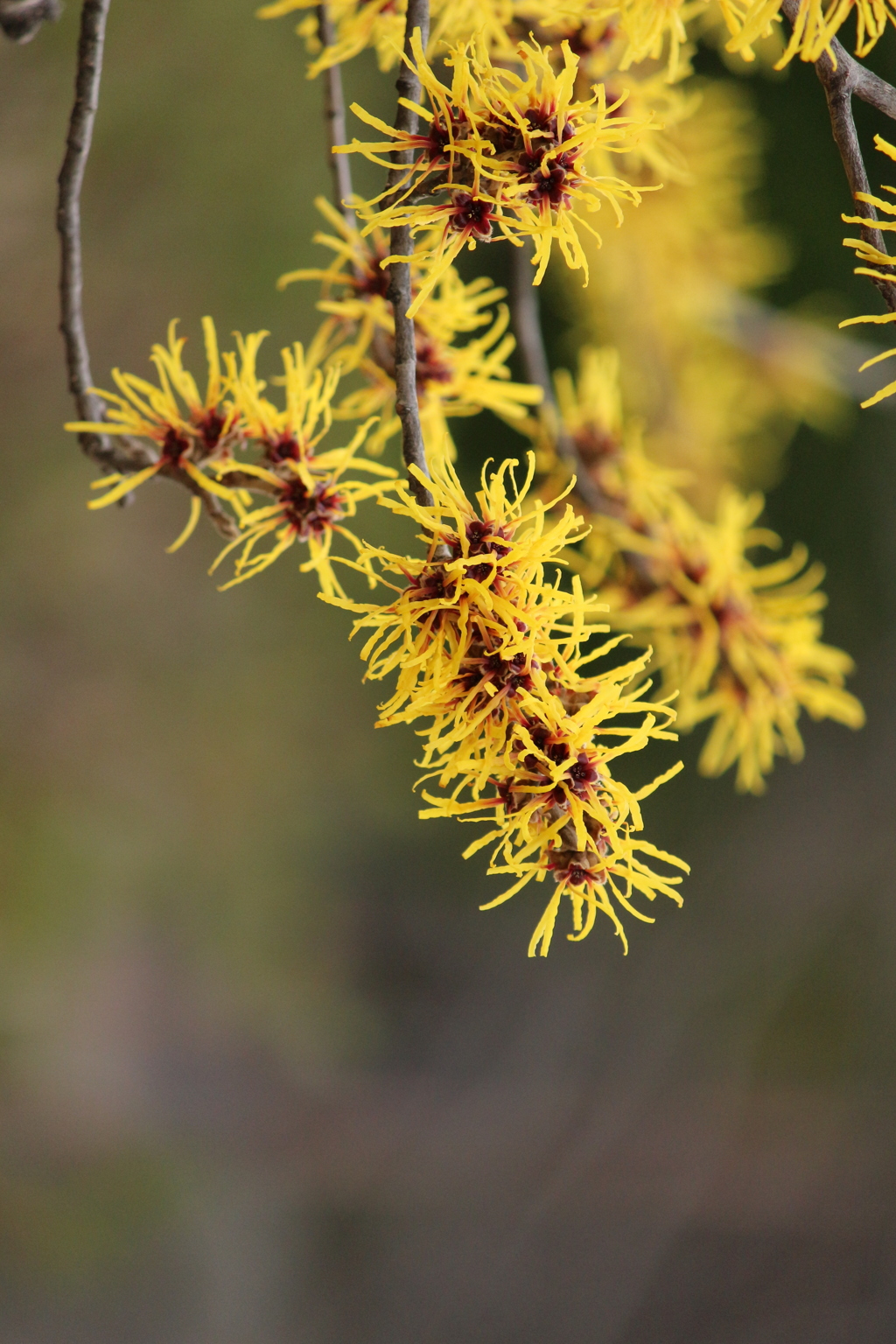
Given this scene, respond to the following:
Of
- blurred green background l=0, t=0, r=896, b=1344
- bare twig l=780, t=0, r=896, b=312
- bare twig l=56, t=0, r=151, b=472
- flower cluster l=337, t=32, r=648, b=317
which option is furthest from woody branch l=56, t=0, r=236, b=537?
blurred green background l=0, t=0, r=896, b=1344

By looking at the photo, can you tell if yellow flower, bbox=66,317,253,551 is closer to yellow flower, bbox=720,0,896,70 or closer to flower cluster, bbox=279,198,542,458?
flower cluster, bbox=279,198,542,458

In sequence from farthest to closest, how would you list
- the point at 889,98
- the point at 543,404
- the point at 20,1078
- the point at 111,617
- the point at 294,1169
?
the point at 294,1169, the point at 111,617, the point at 20,1078, the point at 543,404, the point at 889,98

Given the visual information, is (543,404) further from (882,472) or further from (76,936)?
(882,472)

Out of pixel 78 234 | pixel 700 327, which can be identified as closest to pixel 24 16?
pixel 78 234

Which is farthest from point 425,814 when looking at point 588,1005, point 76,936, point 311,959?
point 588,1005

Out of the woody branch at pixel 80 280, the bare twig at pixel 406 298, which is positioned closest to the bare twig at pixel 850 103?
the bare twig at pixel 406 298

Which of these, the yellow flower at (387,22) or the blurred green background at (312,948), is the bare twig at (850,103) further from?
the blurred green background at (312,948)

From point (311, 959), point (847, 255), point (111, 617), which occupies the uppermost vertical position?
point (847, 255)
